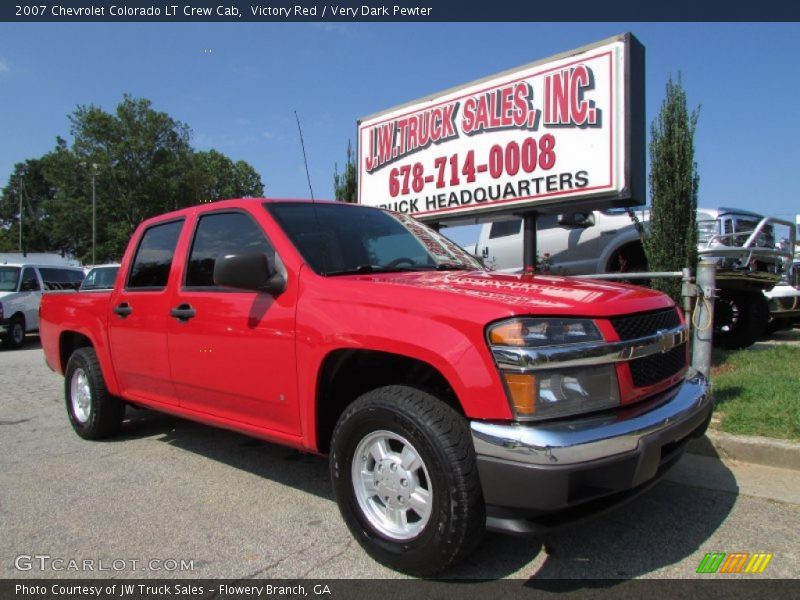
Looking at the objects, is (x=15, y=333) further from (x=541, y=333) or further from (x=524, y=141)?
(x=541, y=333)

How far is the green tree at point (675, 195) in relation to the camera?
6.71 meters

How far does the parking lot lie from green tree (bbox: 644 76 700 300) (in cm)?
327

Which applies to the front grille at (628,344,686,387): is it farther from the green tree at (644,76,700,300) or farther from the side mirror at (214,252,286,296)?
the green tree at (644,76,700,300)

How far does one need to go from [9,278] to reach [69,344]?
10.1 m

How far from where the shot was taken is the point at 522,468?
2.21 meters

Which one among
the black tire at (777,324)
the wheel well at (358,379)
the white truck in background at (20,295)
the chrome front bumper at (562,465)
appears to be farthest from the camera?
the white truck in background at (20,295)

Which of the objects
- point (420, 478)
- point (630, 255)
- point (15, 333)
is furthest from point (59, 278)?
point (420, 478)

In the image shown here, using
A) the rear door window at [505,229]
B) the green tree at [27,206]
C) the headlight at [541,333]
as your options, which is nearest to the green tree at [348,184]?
the rear door window at [505,229]

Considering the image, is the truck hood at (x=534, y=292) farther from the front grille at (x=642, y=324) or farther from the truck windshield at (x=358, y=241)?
the truck windshield at (x=358, y=241)

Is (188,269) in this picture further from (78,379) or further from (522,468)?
(522,468)

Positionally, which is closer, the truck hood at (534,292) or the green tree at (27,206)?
the truck hood at (534,292)

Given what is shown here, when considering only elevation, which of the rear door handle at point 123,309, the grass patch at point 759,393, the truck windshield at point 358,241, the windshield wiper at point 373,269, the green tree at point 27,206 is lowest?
the grass patch at point 759,393

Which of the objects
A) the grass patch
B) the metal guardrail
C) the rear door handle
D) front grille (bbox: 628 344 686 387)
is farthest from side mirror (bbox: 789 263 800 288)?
the rear door handle

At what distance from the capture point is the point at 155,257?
432 cm
